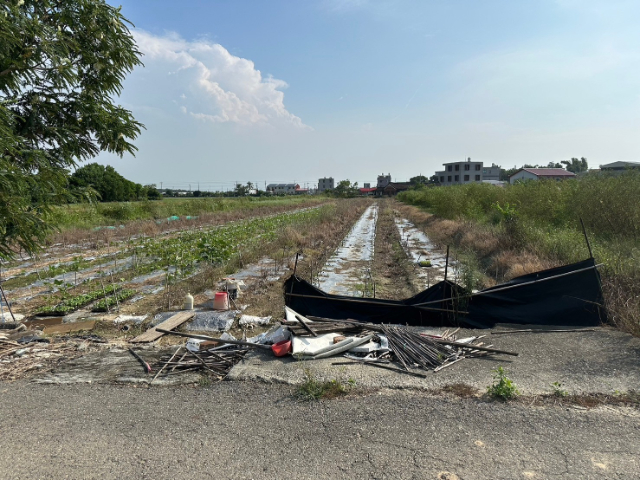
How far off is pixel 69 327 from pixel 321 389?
5.67 metres

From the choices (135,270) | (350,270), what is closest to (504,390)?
(350,270)

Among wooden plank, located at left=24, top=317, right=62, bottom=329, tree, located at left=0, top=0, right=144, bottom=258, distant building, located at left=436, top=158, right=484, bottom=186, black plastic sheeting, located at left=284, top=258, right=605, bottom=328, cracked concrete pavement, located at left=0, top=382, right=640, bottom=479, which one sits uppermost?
distant building, located at left=436, top=158, right=484, bottom=186

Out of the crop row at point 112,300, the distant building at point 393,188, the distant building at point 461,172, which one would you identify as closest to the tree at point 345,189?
the distant building at point 393,188

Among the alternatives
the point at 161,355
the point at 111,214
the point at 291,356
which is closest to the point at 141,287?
the point at 161,355

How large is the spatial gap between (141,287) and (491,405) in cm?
900

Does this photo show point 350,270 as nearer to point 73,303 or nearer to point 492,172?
point 73,303

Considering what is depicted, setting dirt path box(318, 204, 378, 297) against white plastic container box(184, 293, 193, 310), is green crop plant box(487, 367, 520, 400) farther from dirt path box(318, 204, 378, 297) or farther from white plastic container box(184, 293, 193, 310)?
white plastic container box(184, 293, 193, 310)

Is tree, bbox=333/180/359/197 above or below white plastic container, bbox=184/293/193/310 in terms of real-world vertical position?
above

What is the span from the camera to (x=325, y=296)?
6.81m

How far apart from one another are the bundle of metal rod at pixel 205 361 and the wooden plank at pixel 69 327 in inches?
115

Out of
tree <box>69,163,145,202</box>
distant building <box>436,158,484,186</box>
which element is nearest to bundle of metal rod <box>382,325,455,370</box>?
tree <box>69,163,145,202</box>

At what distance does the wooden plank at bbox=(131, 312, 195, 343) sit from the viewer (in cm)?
646

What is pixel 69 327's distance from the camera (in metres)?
7.51

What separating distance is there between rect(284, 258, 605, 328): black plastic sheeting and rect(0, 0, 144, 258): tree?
3.78m
